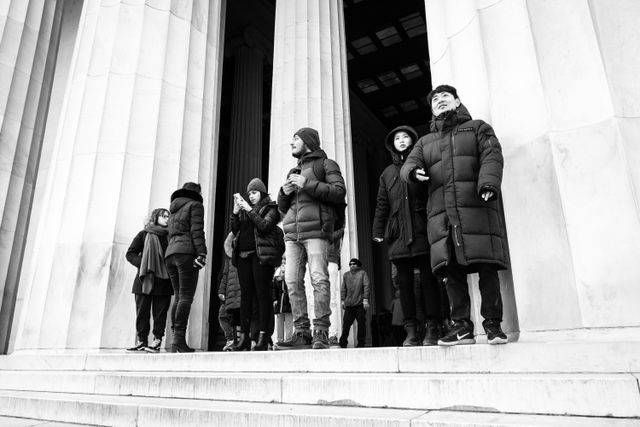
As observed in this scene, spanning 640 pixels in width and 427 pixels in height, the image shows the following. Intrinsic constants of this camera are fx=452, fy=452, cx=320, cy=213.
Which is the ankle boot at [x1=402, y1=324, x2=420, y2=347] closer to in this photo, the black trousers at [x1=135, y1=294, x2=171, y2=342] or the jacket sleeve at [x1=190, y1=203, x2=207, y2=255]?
the jacket sleeve at [x1=190, y1=203, x2=207, y2=255]

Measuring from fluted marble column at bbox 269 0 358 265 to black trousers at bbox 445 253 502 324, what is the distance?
18.3 ft

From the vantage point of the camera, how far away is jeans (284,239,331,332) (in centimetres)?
452

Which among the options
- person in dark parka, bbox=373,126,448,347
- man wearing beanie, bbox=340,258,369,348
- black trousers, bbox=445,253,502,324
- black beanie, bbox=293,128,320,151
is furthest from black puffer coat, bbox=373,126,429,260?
man wearing beanie, bbox=340,258,369,348

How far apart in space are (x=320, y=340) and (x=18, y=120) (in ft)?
28.0

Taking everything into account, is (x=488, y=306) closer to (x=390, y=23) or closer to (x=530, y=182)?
(x=530, y=182)

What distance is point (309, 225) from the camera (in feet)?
15.0

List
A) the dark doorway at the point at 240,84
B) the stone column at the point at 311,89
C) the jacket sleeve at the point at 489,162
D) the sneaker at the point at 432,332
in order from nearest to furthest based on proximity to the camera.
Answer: the jacket sleeve at the point at 489,162 → the sneaker at the point at 432,332 → the stone column at the point at 311,89 → the dark doorway at the point at 240,84

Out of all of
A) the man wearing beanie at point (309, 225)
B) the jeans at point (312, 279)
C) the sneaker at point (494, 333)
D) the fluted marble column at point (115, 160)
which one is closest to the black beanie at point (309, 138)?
the man wearing beanie at point (309, 225)

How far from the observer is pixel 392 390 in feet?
9.14

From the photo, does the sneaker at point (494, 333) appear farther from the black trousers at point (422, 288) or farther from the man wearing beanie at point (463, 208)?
the black trousers at point (422, 288)

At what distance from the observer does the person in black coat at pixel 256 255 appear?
16.8 feet

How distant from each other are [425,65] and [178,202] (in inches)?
905

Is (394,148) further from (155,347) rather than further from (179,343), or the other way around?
(155,347)

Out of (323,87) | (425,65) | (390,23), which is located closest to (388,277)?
(425,65)
